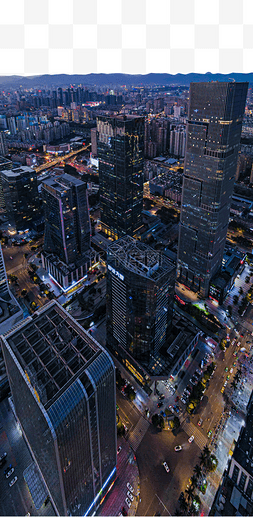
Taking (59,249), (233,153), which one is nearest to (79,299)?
(59,249)

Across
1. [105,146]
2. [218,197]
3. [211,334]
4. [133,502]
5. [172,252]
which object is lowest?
[133,502]

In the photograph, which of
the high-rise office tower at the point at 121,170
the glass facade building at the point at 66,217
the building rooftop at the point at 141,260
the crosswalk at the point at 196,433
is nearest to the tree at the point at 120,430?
the crosswalk at the point at 196,433

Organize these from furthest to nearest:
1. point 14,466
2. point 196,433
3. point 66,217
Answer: point 66,217
point 196,433
point 14,466

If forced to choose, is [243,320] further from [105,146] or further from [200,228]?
[105,146]

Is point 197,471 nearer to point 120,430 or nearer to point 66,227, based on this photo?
point 120,430

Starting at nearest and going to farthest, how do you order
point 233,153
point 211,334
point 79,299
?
1. point 233,153
2. point 211,334
3. point 79,299

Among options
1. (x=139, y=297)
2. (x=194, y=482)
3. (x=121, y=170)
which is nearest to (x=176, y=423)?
(x=194, y=482)
